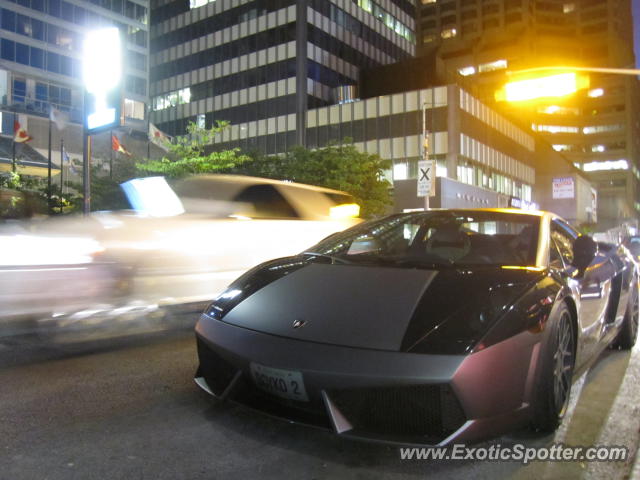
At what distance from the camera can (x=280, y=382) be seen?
2.29 meters

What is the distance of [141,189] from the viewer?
788 cm

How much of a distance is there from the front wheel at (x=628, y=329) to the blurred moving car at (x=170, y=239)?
473 centimetres

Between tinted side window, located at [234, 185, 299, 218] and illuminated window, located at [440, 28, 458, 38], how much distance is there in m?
112

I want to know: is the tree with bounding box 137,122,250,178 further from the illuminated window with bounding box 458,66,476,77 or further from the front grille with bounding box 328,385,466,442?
the illuminated window with bounding box 458,66,476,77

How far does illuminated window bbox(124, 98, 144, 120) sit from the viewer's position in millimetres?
52319

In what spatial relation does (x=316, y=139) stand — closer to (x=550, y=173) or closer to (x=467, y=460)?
(x=550, y=173)

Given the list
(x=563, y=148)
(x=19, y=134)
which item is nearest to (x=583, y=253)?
(x=19, y=134)

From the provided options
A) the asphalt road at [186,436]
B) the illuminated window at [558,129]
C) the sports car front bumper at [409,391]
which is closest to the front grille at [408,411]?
the sports car front bumper at [409,391]

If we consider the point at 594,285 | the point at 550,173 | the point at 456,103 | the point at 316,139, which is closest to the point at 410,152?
the point at 456,103

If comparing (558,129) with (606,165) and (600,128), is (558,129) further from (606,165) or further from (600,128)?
(606,165)

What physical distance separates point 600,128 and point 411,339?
129 m

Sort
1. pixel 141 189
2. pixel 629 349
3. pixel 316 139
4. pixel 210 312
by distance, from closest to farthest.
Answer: pixel 210 312 < pixel 629 349 < pixel 141 189 < pixel 316 139

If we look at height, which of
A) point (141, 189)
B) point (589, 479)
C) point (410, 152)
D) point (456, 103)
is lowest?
point (589, 479)

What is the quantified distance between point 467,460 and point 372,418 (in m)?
0.64
